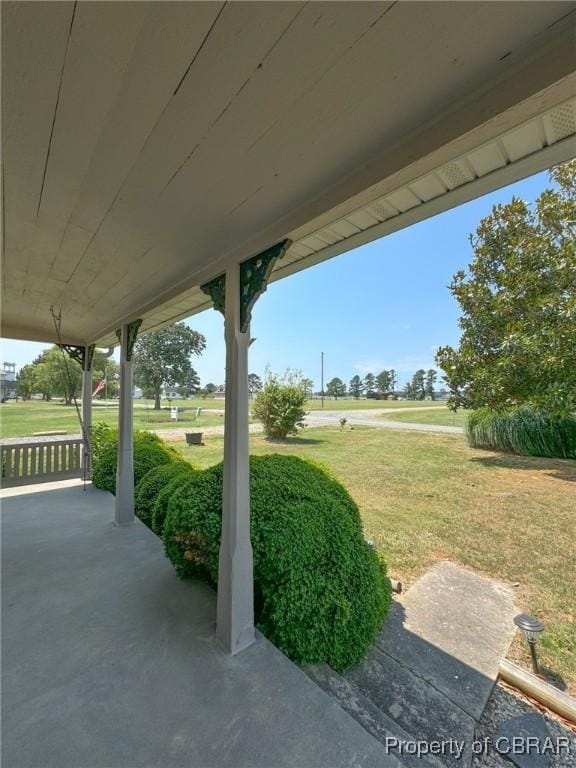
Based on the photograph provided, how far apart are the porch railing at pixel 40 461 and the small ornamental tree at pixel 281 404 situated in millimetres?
5349

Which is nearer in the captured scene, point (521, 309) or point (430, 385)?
point (521, 309)

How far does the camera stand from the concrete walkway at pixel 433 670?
146 centimetres

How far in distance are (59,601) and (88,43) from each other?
278 centimetres

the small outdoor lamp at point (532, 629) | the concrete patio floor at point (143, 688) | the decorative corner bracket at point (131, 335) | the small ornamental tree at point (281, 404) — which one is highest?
the decorative corner bracket at point (131, 335)

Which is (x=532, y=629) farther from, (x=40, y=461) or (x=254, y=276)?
(x=40, y=461)

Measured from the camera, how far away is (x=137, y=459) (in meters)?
4.05

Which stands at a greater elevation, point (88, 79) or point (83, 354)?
point (88, 79)

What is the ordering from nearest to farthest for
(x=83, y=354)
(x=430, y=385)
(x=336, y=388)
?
(x=83, y=354) < (x=430, y=385) < (x=336, y=388)

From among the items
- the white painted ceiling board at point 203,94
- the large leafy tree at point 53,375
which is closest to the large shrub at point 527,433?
the white painted ceiling board at point 203,94

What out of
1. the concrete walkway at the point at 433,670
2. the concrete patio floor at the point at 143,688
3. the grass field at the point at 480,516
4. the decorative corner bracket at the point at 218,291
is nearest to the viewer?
the concrete patio floor at the point at 143,688

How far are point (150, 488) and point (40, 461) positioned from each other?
2.54 m

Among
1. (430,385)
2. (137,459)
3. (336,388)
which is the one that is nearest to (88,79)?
(137,459)

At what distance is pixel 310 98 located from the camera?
2.89 feet

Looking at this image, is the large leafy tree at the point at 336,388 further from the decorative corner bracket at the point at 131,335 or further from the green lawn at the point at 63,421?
the decorative corner bracket at the point at 131,335
